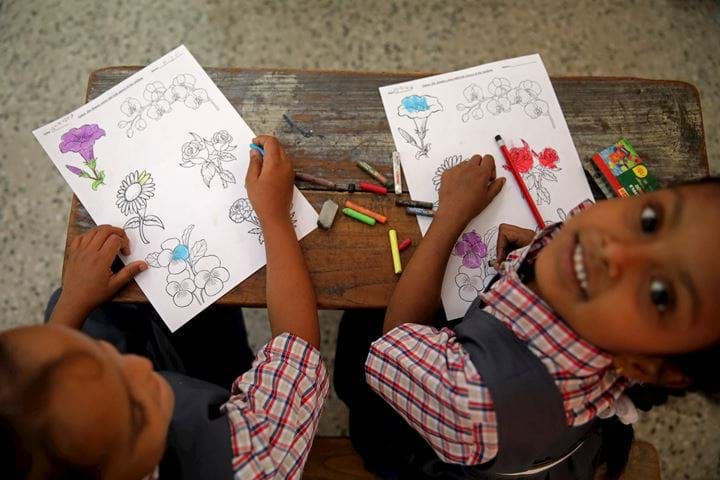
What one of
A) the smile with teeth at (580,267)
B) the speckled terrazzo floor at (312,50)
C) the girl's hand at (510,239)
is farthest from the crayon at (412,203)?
the speckled terrazzo floor at (312,50)

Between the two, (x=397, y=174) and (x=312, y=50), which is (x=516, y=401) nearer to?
(x=397, y=174)

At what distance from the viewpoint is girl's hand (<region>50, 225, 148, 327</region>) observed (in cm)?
71

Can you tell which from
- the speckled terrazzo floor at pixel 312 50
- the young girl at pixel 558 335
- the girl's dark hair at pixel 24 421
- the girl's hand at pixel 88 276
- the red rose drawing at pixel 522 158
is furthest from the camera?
the speckled terrazzo floor at pixel 312 50

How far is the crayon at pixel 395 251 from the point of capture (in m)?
0.76

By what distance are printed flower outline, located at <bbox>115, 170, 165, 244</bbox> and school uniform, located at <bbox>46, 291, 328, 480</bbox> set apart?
14 cm

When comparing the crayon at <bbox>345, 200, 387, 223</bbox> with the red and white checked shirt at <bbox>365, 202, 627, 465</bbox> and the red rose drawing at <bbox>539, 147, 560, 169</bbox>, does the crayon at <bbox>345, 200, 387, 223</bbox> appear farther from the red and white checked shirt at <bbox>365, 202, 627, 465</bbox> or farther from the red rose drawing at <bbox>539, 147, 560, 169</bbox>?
the red rose drawing at <bbox>539, 147, 560, 169</bbox>

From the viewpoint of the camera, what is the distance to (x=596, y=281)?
57cm

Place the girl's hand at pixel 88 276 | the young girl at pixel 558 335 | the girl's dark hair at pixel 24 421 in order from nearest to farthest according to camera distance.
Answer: the girl's dark hair at pixel 24 421, the young girl at pixel 558 335, the girl's hand at pixel 88 276

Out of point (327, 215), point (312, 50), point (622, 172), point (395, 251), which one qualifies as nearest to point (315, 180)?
point (327, 215)

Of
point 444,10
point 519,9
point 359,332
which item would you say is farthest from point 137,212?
point 519,9

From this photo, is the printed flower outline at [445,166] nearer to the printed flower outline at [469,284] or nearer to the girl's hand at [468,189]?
the girl's hand at [468,189]

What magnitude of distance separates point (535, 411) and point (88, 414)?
46 centimetres

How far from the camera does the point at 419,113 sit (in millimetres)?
826

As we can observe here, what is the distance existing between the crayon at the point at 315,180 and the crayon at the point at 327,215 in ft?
0.10
